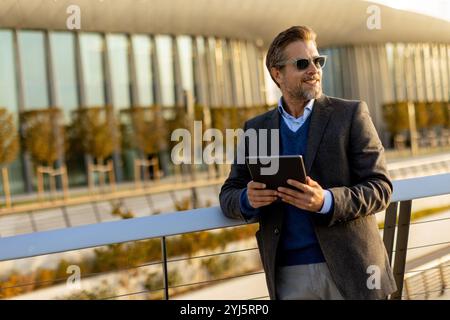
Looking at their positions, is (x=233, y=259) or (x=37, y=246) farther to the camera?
A: (x=233, y=259)

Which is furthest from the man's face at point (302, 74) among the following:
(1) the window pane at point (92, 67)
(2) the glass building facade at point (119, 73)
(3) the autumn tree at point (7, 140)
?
(1) the window pane at point (92, 67)

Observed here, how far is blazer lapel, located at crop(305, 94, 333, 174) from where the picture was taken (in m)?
2.19

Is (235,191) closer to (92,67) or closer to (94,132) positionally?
(94,132)

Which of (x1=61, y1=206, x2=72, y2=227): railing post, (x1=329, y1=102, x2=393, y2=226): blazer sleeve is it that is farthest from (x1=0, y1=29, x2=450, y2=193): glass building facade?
(x1=329, y1=102, x2=393, y2=226): blazer sleeve

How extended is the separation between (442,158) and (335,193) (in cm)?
3740

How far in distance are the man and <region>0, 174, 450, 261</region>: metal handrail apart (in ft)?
0.55

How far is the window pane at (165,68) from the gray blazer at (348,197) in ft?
91.7

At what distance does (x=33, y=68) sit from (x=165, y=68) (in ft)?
22.4

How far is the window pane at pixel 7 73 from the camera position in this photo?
24.3 meters

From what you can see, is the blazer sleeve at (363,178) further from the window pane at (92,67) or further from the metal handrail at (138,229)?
the window pane at (92,67)

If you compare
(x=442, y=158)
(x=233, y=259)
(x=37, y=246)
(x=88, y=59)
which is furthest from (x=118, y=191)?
(x=37, y=246)

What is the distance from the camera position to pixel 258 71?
3731 cm
